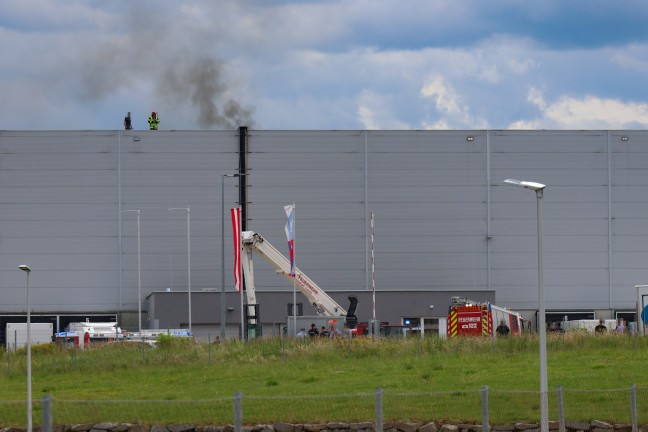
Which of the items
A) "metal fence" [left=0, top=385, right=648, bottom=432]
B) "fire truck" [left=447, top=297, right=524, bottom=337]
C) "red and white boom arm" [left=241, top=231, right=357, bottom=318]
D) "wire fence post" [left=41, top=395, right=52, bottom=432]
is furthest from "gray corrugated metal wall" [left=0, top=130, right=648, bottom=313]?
"wire fence post" [left=41, top=395, right=52, bottom=432]

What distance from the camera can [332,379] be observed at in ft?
122

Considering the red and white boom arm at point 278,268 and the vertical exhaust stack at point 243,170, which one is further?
the vertical exhaust stack at point 243,170

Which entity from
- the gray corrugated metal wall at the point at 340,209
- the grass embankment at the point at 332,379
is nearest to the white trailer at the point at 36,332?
the gray corrugated metal wall at the point at 340,209

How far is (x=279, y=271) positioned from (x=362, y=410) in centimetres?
4146

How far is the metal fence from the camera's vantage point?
2619 centimetres

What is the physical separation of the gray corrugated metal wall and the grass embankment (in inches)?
1258

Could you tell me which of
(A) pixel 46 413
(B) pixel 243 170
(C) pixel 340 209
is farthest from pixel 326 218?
(A) pixel 46 413

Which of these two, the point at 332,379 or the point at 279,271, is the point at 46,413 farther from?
the point at 279,271

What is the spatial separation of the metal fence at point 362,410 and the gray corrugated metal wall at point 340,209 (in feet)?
173

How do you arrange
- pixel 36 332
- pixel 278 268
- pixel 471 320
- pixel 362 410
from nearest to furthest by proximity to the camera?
pixel 362 410
pixel 471 320
pixel 278 268
pixel 36 332

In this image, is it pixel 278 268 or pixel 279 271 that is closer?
pixel 279 271

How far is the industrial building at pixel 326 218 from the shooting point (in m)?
82.7

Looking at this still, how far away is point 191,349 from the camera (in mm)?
46625

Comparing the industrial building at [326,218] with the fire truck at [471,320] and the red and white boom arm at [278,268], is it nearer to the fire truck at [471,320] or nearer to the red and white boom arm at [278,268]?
the red and white boom arm at [278,268]
